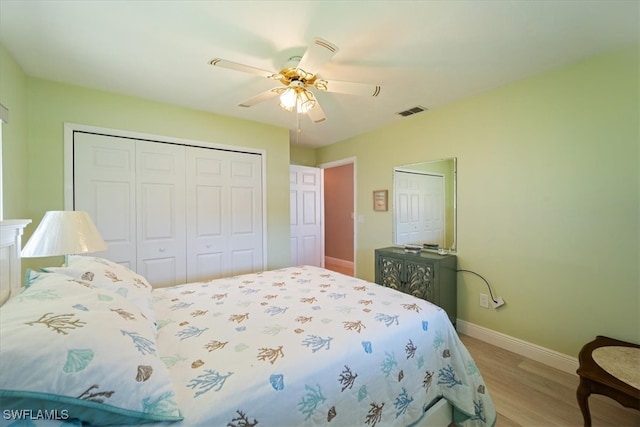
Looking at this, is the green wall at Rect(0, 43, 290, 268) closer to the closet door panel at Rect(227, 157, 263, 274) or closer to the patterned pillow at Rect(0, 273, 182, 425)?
the closet door panel at Rect(227, 157, 263, 274)

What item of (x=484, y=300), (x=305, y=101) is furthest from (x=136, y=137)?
(x=484, y=300)

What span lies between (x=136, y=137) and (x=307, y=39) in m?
2.05

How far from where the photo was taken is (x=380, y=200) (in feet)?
11.8

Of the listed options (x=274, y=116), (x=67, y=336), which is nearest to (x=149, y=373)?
(x=67, y=336)

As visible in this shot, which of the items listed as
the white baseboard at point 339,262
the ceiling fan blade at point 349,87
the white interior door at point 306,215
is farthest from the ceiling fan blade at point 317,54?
the white baseboard at point 339,262

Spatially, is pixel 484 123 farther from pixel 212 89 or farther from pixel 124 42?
pixel 124 42

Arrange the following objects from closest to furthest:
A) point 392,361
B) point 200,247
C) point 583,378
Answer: point 392,361 → point 583,378 → point 200,247

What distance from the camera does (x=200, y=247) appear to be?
3035mm

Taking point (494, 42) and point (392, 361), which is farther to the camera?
point (494, 42)

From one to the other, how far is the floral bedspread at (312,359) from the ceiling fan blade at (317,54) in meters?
1.43

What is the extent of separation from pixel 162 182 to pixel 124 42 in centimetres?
139

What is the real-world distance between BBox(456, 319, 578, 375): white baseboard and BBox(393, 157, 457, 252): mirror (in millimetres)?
789

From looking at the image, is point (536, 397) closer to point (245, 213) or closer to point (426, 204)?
point (426, 204)

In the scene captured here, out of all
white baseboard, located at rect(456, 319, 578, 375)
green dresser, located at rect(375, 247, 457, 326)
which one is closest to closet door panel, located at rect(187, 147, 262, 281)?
green dresser, located at rect(375, 247, 457, 326)
